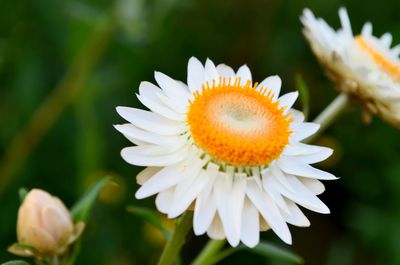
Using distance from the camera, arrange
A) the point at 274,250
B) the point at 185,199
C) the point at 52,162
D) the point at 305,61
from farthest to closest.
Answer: the point at 305,61
the point at 52,162
the point at 274,250
the point at 185,199

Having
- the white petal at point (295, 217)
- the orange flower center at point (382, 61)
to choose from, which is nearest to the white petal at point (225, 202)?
the white petal at point (295, 217)

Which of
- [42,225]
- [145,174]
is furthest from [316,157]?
[42,225]

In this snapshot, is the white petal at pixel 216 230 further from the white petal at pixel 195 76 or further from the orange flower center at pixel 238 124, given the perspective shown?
the white petal at pixel 195 76

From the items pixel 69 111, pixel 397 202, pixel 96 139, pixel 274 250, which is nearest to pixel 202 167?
pixel 274 250

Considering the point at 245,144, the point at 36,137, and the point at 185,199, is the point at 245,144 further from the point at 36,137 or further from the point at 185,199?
the point at 36,137

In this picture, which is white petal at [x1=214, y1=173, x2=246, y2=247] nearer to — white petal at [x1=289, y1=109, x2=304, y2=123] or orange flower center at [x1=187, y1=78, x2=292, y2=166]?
orange flower center at [x1=187, y1=78, x2=292, y2=166]
